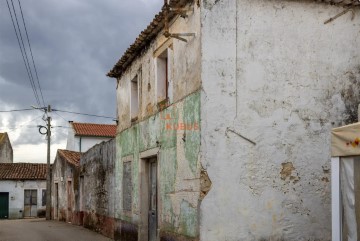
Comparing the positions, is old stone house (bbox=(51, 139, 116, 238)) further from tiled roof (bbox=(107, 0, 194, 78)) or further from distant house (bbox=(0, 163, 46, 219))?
distant house (bbox=(0, 163, 46, 219))

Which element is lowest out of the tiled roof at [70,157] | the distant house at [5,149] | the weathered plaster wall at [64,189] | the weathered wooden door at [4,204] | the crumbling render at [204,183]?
the weathered wooden door at [4,204]

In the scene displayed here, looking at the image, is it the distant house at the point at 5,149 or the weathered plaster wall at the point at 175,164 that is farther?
the distant house at the point at 5,149

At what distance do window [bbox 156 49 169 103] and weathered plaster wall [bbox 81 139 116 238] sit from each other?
4711 mm

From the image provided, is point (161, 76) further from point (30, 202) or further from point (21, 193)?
point (30, 202)

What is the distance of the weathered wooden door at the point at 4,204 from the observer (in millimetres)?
37000

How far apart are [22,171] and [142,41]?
30.3 metres

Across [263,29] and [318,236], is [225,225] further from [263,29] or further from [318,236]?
[263,29]

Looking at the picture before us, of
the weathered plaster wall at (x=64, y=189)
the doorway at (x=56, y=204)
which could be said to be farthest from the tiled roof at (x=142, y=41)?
the doorway at (x=56, y=204)

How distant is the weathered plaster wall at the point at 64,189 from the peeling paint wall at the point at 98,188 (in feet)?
4.23

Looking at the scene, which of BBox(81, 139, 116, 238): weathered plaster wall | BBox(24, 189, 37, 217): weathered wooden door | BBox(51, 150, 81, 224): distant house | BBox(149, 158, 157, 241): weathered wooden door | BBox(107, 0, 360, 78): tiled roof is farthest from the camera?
BBox(24, 189, 37, 217): weathered wooden door

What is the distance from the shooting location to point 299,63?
8703mm

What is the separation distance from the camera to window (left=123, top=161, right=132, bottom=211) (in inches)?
507

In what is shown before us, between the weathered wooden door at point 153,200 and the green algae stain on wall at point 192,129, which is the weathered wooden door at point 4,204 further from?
the green algae stain on wall at point 192,129

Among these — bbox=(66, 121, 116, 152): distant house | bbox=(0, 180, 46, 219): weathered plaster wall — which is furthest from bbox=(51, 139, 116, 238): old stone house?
bbox=(66, 121, 116, 152): distant house
